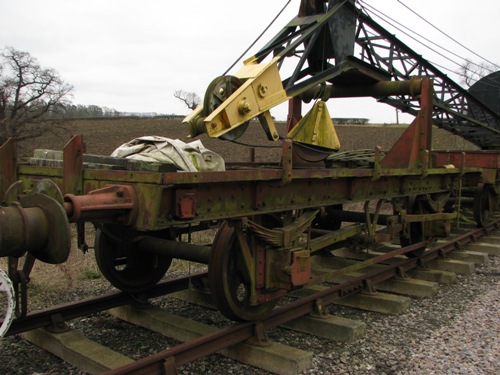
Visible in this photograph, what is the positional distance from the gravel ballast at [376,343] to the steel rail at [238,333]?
0.19 meters

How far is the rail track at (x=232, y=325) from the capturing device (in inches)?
150

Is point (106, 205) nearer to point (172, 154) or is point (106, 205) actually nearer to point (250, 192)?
point (172, 154)

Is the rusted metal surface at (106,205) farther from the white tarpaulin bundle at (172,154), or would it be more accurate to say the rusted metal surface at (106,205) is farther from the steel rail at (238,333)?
the steel rail at (238,333)

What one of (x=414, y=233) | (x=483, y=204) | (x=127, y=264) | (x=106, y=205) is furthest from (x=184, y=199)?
(x=483, y=204)

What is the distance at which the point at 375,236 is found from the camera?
604 centimetres

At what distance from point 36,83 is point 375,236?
29.2 metres

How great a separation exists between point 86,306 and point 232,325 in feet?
5.02

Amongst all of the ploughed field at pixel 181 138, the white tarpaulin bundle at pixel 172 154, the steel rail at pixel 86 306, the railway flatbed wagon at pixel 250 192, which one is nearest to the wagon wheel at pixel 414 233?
the railway flatbed wagon at pixel 250 192

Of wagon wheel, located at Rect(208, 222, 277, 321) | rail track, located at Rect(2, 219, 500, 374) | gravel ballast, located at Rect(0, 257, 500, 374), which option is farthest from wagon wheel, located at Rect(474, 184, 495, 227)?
wagon wheel, located at Rect(208, 222, 277, 321)

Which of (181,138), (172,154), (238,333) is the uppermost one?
(181,138)

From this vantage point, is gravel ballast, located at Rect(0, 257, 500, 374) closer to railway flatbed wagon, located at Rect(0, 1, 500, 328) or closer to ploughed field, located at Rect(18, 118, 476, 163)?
railway flatbed wagon, located at Rect(0, 1, 500, 328)

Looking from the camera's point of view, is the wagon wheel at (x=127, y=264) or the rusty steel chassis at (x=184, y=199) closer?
the rusty steel chassis at (x=184, y=199)

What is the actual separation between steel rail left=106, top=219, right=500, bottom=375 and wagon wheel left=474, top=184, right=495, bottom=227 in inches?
152

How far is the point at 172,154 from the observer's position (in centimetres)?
405
